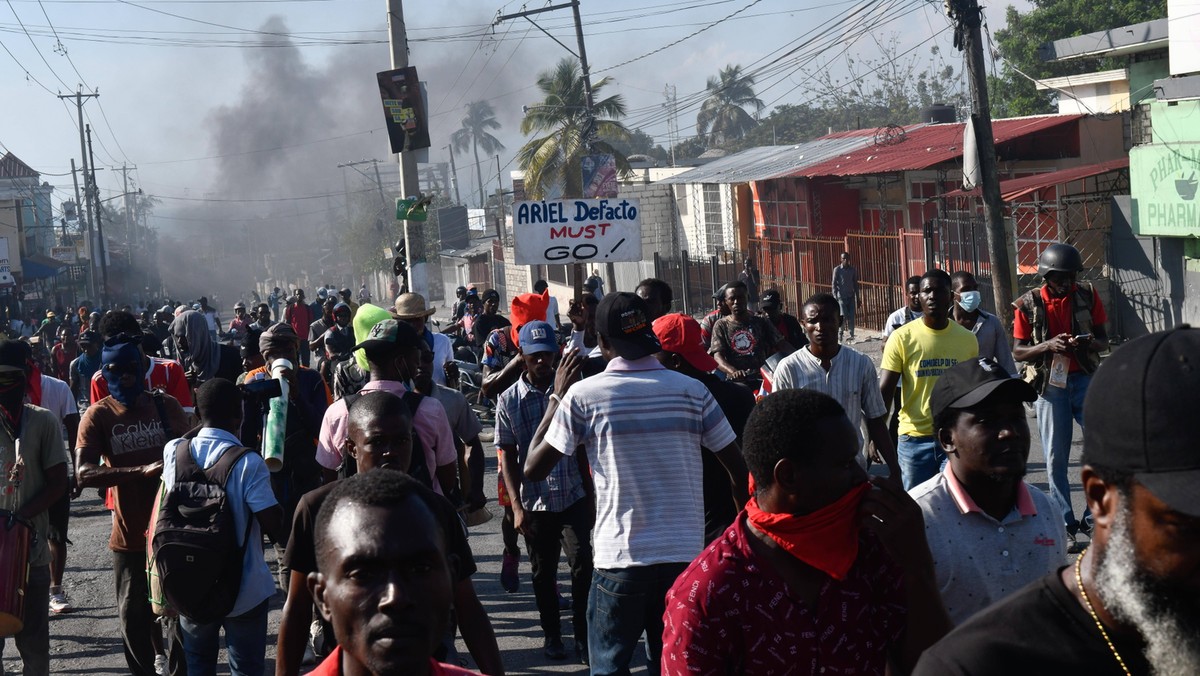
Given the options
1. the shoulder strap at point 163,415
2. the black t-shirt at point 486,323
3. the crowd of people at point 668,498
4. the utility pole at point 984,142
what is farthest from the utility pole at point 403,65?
the shoulder strap at point 163,415

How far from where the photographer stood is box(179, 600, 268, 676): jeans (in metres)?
5.03

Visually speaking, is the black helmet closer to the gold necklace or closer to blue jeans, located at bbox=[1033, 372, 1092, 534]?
blue jeans, located at bbox=[1033, 372, 1092, 534]

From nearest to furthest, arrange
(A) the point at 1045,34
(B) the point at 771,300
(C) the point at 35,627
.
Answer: (C) the point at 35,627 → (B) the point at 771,300 → (A) the point at 1045,34

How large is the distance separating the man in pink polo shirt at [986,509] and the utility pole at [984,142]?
12716mm

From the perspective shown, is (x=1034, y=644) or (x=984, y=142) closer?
(x=1034, y=644)

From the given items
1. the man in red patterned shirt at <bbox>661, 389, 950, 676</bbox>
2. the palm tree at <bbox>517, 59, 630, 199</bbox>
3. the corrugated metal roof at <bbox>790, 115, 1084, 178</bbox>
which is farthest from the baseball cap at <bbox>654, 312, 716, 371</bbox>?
the palm tree at <bbox>517, 59, 630, 199</bbox>

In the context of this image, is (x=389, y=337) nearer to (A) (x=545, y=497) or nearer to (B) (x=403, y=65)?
(A) (x=545, y=497)

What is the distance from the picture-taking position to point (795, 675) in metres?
3.07

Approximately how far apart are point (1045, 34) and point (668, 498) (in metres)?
45.6

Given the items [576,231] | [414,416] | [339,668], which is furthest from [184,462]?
[576,231]

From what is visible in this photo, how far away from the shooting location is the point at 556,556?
678 centimetres

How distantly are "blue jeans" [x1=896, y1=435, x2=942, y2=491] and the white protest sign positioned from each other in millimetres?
5794

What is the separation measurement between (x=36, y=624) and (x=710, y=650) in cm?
405

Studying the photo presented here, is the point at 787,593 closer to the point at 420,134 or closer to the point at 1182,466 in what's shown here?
the point at 1182,466
